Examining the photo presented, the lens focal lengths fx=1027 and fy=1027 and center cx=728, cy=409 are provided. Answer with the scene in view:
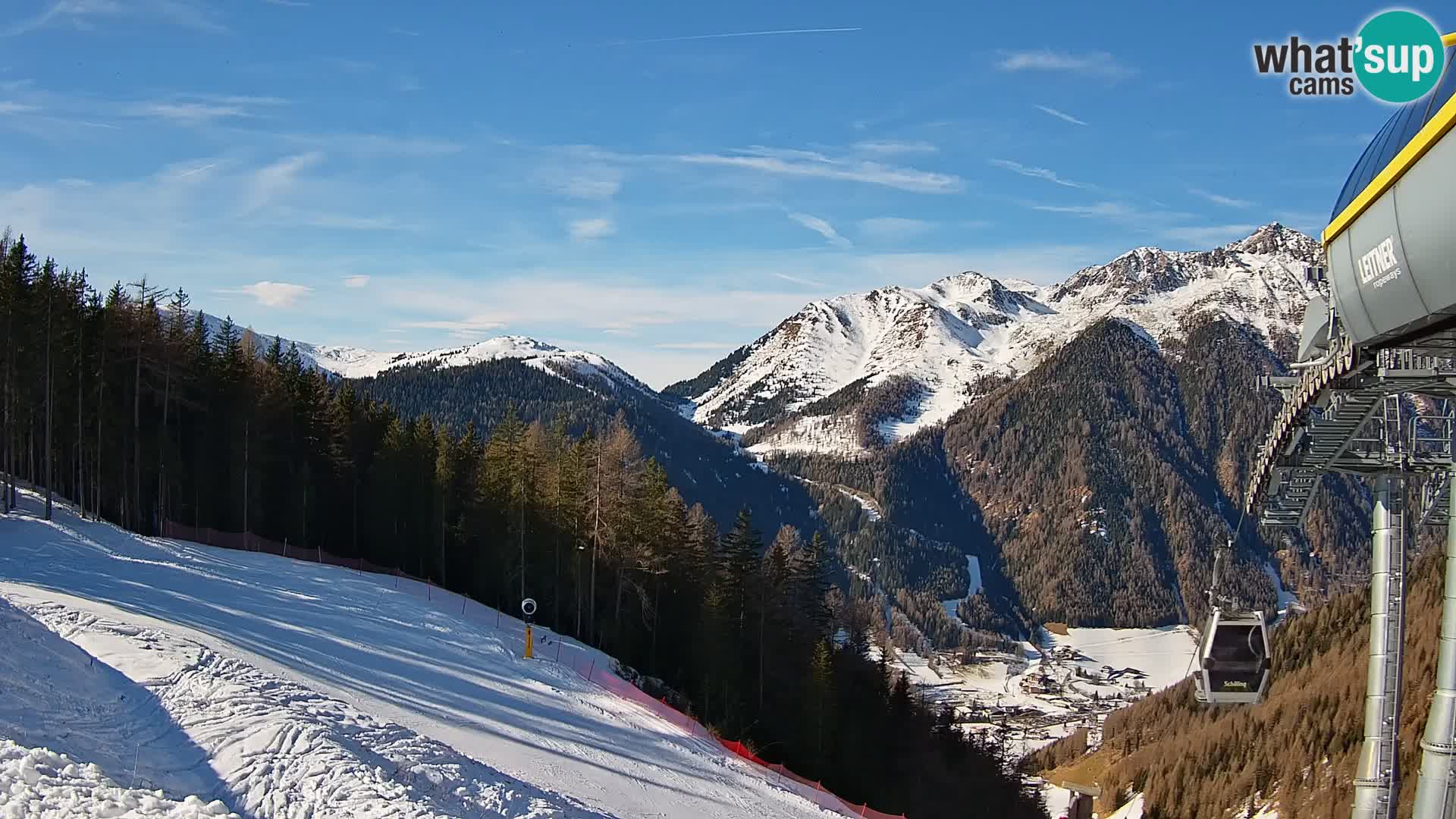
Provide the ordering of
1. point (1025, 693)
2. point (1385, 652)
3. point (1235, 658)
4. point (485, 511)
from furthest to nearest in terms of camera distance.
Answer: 1. point (1025, 693)
2. point (485, 511)
3. point (1235, 658)
4. point (1385, 652)

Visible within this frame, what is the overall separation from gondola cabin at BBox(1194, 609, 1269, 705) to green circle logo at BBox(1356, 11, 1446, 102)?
7.72 meters

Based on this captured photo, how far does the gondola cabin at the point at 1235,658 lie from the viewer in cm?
1375

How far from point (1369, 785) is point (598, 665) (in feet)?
71.4

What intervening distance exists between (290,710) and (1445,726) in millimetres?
14768

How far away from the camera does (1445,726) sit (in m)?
11.7

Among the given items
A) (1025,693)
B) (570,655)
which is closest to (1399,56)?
(570,655)

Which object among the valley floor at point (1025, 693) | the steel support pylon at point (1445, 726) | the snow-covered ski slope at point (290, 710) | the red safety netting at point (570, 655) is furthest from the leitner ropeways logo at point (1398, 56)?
the valley floor at point (1025, 693)

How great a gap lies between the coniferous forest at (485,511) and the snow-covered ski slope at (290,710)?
8441mm

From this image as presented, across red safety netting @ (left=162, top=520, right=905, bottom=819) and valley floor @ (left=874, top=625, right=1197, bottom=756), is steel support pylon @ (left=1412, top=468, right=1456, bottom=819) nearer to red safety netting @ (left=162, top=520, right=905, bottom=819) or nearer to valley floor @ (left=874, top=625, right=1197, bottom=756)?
red safety netting @ (left=162, top=520, right=905, bottom=819)

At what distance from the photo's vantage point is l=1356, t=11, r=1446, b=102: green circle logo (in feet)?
25.9

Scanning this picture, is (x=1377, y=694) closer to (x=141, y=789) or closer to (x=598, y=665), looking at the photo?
(x=141, y=789)

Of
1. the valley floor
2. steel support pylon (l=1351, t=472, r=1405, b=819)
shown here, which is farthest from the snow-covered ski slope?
the valley floor

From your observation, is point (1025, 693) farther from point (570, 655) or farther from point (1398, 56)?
point (1398, 56)

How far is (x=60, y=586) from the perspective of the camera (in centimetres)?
2248
